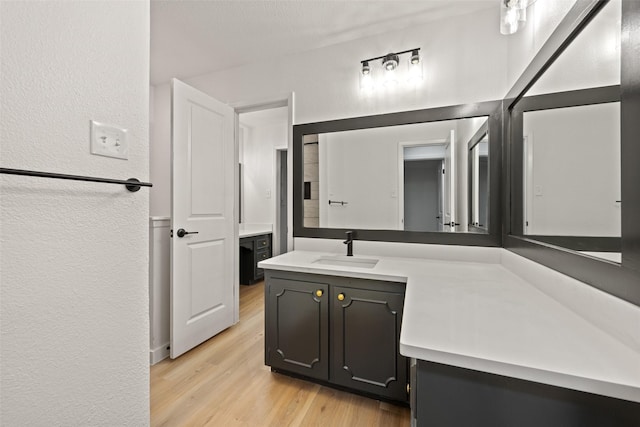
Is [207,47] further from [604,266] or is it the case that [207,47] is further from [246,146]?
[604,266]

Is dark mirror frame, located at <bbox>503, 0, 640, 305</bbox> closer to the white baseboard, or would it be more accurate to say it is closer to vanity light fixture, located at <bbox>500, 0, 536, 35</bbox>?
vanity light fixture, located at <bbox>500, 0, 536, 35</bbox>

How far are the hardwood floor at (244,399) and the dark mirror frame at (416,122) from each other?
101cm

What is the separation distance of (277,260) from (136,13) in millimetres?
1401

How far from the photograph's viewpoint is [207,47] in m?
2.25

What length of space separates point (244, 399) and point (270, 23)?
244cm

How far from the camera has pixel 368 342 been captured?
154 centimetres

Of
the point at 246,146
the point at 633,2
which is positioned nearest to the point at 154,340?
the point at 633,2

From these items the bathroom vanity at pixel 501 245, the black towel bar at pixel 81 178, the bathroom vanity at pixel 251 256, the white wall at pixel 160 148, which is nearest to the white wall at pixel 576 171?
the bathroom vanity at pixel 501 245

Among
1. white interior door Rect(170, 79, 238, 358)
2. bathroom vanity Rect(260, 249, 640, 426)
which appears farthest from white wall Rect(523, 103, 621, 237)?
white interior door Rect(170, 79, 238, 358)

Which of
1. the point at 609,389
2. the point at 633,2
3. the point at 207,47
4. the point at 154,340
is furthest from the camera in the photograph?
the point at 207,47

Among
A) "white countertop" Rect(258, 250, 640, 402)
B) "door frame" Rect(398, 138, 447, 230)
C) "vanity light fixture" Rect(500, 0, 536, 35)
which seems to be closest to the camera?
"white countertop" Rect(258, 250, 640, 402)

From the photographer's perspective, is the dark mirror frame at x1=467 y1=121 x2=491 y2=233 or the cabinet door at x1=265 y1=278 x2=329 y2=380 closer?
the cabinet door at x1=265 y1=278 x2=329 y2=380

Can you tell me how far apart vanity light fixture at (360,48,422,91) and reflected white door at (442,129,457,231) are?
0.50m

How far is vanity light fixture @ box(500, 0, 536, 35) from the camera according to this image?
51.4 inches
